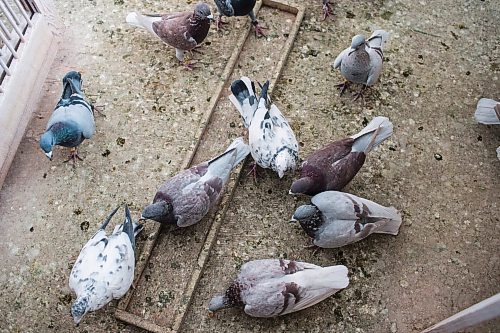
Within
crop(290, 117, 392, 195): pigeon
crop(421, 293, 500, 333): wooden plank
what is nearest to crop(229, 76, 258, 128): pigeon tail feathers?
crop(290, 117, 392, 195): pigeon

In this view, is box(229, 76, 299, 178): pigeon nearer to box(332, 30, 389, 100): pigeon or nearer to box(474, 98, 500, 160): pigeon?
box(332, 30, 389, 100): pigeon

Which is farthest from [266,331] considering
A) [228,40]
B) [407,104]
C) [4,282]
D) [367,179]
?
[228,40]

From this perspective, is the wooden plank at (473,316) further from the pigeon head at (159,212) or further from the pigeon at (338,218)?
the pigeon head at (159,212)

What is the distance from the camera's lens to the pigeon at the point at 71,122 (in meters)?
3.79

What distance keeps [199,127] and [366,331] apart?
183 cm

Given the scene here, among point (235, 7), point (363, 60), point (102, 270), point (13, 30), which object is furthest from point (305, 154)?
point (13, 30)

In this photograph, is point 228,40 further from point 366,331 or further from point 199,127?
point 366,331

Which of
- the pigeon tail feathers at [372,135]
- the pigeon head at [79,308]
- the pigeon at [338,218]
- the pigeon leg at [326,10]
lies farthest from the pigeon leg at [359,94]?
the pigeon head at [79,308]

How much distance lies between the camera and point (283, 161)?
3.70 meters

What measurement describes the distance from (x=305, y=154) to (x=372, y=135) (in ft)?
1.91

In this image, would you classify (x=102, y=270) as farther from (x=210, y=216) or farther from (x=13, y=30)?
(x=13, y=30)

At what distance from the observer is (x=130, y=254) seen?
3418 mm

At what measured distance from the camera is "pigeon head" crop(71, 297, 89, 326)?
10.5ft

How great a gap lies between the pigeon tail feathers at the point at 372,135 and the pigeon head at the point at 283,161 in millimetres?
415
